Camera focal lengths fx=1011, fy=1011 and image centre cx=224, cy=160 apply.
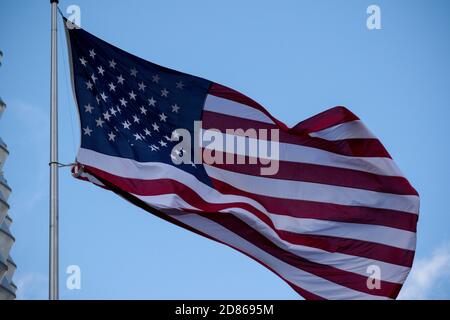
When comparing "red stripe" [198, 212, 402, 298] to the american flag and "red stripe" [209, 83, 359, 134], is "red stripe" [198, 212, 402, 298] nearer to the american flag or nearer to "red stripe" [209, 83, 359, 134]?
the american flag

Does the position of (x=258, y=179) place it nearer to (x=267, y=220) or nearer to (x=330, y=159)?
(x=267, y=220)

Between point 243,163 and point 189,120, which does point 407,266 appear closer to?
point 243,163

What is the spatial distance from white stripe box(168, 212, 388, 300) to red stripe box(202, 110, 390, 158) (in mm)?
2254

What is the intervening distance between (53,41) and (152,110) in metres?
2.56

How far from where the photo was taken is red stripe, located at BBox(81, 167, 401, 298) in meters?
19.8

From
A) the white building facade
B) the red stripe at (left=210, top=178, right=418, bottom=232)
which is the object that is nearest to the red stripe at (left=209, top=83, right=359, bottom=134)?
the red stripe at (left=210, top=178, right=418, bottom=232)

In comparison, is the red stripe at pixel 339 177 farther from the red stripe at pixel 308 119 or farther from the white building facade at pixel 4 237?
the white building facade at pixel 4 237

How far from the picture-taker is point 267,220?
20094 mm

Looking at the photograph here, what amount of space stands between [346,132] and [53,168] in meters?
6.53

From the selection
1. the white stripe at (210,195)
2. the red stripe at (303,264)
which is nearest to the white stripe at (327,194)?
the white stripe at (210,195)

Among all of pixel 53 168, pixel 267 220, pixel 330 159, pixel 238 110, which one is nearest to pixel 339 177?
pixel 330 159
